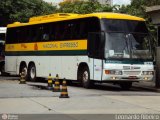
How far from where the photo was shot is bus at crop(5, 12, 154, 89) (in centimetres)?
2125

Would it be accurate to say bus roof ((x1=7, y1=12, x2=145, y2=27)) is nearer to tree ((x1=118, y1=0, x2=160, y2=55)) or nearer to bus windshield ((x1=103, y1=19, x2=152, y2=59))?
bus windshield ((x1=103, y1=19, x2=152, y2=59))

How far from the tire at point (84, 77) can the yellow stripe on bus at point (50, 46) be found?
3.51 ft

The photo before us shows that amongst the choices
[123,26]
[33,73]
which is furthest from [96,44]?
[33,73]

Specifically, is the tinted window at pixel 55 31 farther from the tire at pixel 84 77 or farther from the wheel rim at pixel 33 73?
the wheel rim at pixel 33 73

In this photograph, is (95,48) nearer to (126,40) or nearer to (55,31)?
(126,40)

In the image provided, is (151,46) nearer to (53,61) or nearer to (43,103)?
(53,61)

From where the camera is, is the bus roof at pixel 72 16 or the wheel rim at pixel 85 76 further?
the wheel rim at pixel 85 76

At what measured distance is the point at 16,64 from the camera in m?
30.3

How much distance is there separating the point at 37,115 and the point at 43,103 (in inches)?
107

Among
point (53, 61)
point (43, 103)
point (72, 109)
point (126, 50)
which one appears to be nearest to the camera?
point (72, 109)

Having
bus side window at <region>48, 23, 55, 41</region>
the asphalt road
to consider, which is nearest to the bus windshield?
the asphalt road

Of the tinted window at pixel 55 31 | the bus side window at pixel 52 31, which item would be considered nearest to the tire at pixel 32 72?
the tinted window at pixel 55 31

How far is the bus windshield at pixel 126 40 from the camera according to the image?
21234 millimetres

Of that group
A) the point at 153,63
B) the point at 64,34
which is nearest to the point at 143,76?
the point at 153,63
